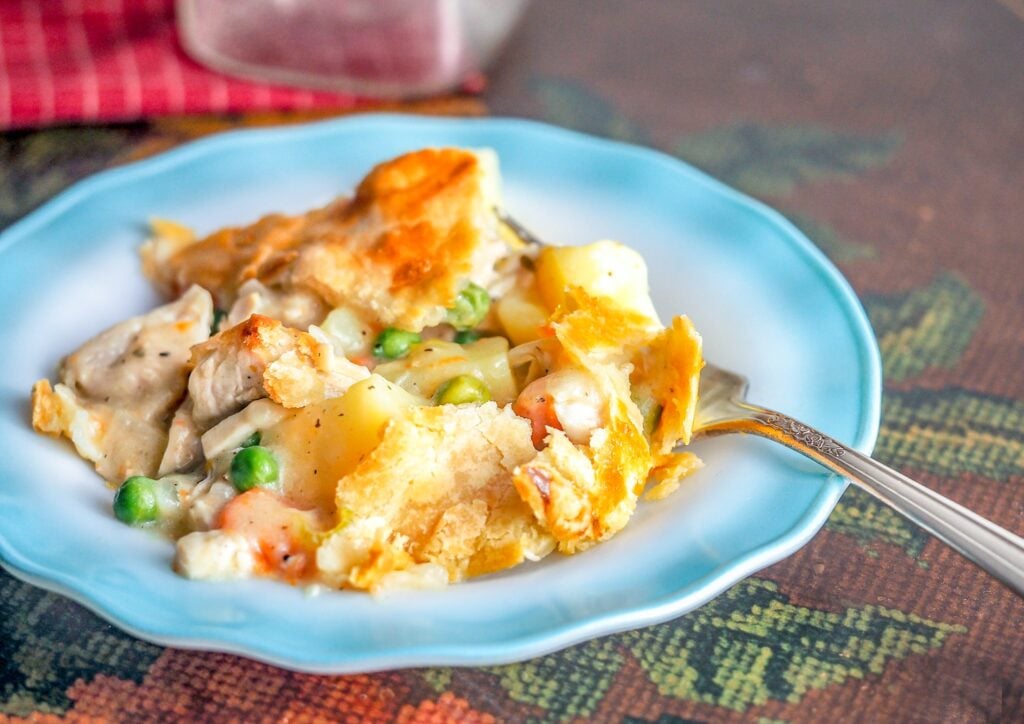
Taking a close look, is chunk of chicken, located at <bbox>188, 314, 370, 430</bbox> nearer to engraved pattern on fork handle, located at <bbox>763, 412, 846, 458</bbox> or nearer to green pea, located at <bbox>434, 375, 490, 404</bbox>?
green pea, located at <bbox>434, 375, 490, 404</bbox>

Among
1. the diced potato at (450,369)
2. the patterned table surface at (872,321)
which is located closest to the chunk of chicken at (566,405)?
the diced potato at (450,369)

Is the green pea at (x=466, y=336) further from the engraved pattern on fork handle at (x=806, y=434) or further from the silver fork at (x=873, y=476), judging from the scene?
the engraved pattern on fork handle at (x=806, y=434)

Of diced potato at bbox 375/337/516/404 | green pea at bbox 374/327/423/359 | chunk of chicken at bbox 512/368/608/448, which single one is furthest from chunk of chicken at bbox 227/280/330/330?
chunk of chicken at bbox 512/368/608/448

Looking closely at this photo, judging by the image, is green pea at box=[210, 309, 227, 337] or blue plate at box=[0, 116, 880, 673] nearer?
blue plate at box=[0, 116, 880, 673]

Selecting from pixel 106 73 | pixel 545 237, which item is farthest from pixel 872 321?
pixel 106 73

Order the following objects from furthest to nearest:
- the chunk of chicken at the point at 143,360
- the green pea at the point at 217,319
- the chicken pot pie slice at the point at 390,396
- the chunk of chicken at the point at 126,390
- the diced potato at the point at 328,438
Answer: the green pea at the point at 217,319, the chunk of chicken at the point at 143,360, the chunk of chicken at the point at 126,390, the diced potato at the point at 328,438, the chicken pot pie slice at the point at 390,396
